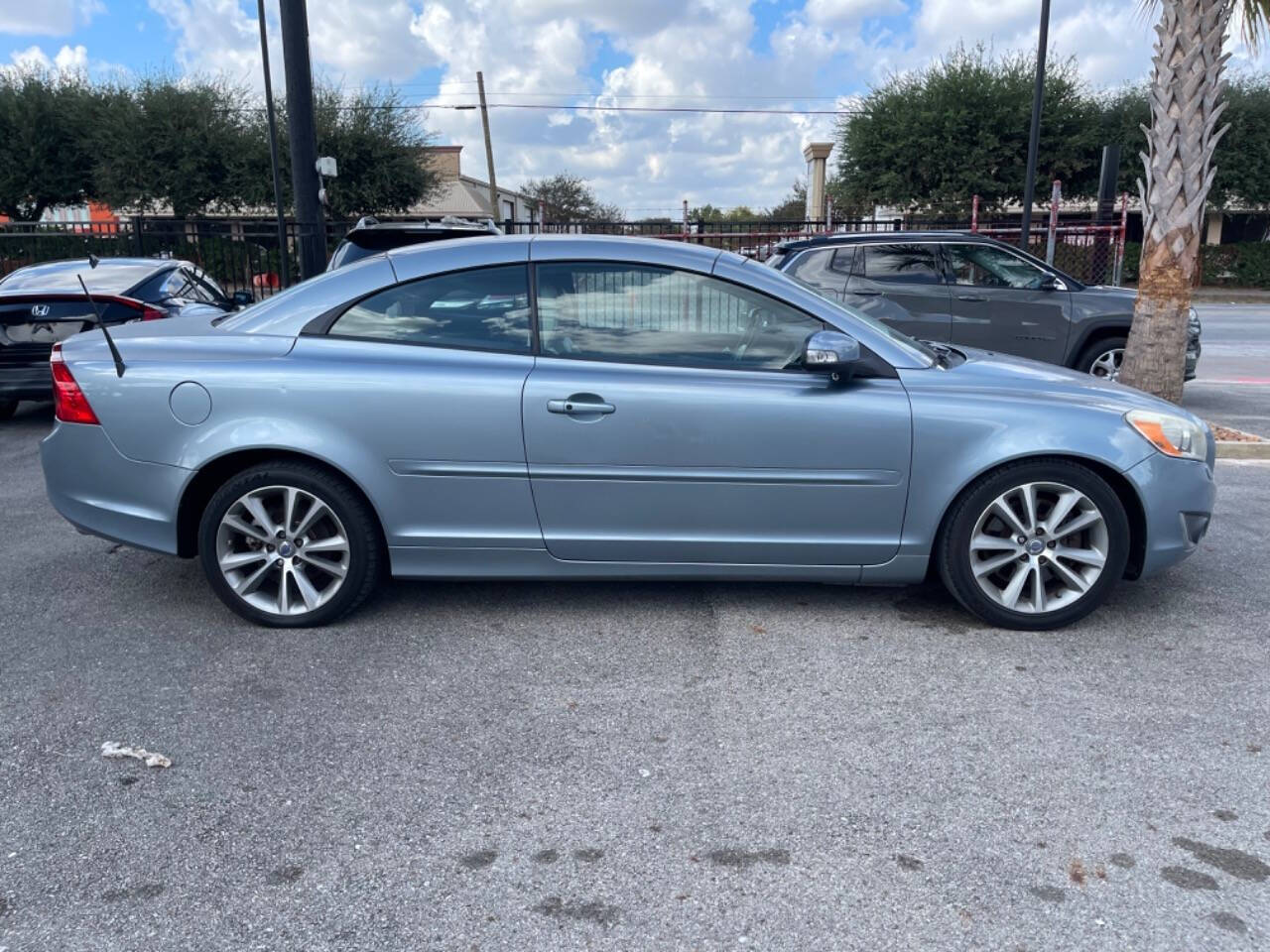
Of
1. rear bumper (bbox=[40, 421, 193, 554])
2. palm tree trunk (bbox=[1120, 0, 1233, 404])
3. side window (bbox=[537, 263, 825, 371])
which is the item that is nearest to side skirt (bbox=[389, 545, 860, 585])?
side window (bbox=[537, 263, 825, 371])

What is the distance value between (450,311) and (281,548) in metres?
1.22

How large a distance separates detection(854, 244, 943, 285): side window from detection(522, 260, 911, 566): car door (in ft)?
18.5

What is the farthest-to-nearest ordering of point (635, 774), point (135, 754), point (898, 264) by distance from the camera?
point (898, 264)
point (135, 754)
point (635, 774)

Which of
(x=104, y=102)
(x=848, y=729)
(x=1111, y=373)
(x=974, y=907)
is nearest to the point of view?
(x=974, y=907)

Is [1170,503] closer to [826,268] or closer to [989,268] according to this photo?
[826,268]

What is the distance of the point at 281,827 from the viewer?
113 inches

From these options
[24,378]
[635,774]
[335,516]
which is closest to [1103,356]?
[335,516]

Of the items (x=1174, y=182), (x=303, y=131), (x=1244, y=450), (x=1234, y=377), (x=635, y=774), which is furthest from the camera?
(x=1234, y=377)

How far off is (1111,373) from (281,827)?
8.77 metres

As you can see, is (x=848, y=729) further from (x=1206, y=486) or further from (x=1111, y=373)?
(x=1111, y=373)

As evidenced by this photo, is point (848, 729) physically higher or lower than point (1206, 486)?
lower

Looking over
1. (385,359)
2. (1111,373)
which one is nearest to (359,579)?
(385,359)

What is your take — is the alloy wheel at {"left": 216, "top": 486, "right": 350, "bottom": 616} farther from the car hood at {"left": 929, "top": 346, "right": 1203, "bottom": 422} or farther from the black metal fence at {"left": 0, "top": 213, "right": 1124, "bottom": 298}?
the black metal fence at {"left": 0, "top": 213, "right": 1124, "bottom": 298}

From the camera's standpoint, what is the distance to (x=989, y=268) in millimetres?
9539
